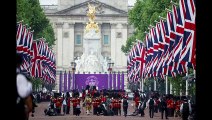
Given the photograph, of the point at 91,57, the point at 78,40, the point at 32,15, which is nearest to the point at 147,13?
the point at 32,15

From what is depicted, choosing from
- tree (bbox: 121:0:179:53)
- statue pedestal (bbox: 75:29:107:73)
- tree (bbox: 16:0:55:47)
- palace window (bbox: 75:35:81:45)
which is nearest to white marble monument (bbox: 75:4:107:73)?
statue pedestal (bbox: 75:29:107:73)

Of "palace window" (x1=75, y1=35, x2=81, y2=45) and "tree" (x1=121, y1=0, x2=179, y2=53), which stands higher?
"palace window" (x1=75, y1=35, x2=81, y2=45)

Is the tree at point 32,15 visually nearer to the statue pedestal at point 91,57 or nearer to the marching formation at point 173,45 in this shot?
the marching formation at point 173,45

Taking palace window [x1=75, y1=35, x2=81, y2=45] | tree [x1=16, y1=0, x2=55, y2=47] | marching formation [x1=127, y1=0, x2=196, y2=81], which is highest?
palace window [x1=75, y1=35, x2=81, y2=45]

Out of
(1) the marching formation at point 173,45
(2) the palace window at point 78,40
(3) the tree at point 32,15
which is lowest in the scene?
(1) the marching formation at point 173,45

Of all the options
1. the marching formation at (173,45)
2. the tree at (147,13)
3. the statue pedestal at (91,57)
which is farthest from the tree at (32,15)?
the statue pedestal at (91,57)

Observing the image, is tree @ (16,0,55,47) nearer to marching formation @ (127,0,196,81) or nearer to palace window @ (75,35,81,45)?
marching formation @ (127,0,196,81)

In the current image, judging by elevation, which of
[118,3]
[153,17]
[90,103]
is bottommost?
[90,103]

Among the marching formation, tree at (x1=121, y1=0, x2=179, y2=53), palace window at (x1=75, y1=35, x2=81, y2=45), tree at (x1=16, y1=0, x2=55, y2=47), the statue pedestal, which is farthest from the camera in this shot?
palace window at (x1=75, y1=35, x2=81, y2=45)
